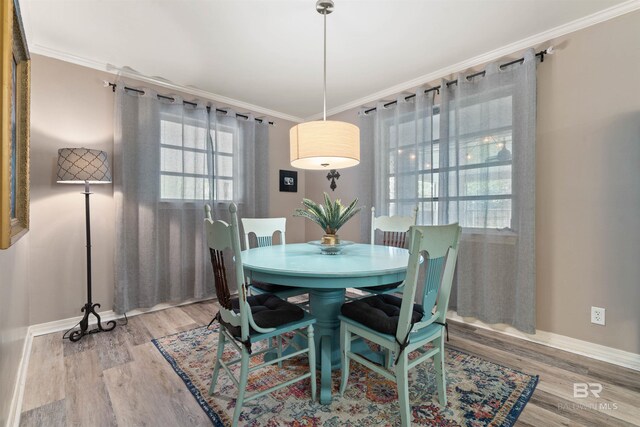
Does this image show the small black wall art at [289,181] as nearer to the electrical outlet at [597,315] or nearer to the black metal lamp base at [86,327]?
the black metal lamp base at [86,327]

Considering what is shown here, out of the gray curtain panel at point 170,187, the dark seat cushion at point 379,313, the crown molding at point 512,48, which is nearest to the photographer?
the dark seat cushion at point 379,313

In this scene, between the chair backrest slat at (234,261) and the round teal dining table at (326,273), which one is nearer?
the chair backrest slat at (234,261)

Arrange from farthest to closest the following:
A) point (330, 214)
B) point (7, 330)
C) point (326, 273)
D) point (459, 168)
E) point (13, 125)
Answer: point (459, 168) → point (330, 214) → point (326, 273) → point (7, 330) → point (13, 125)

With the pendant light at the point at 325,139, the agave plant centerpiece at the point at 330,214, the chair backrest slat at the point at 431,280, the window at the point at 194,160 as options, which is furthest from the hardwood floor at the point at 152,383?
the pendant light at the point at 325,139

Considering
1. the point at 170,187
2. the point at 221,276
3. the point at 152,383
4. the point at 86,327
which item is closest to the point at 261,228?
the point at 170,187

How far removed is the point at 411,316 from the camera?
142cm

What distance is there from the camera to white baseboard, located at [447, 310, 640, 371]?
208 cm

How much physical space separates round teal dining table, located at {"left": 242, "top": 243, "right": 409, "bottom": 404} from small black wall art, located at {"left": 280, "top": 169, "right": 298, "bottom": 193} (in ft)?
6.91

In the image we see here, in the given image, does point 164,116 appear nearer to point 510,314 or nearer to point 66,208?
point 66,208

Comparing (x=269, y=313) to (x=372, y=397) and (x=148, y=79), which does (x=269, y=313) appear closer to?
(x=372, y=397)

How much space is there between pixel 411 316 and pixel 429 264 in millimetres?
260

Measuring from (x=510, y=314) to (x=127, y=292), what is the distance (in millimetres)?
3525

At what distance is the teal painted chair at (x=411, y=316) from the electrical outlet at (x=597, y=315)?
57.9 inches

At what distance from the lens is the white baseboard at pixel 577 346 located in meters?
2.08
